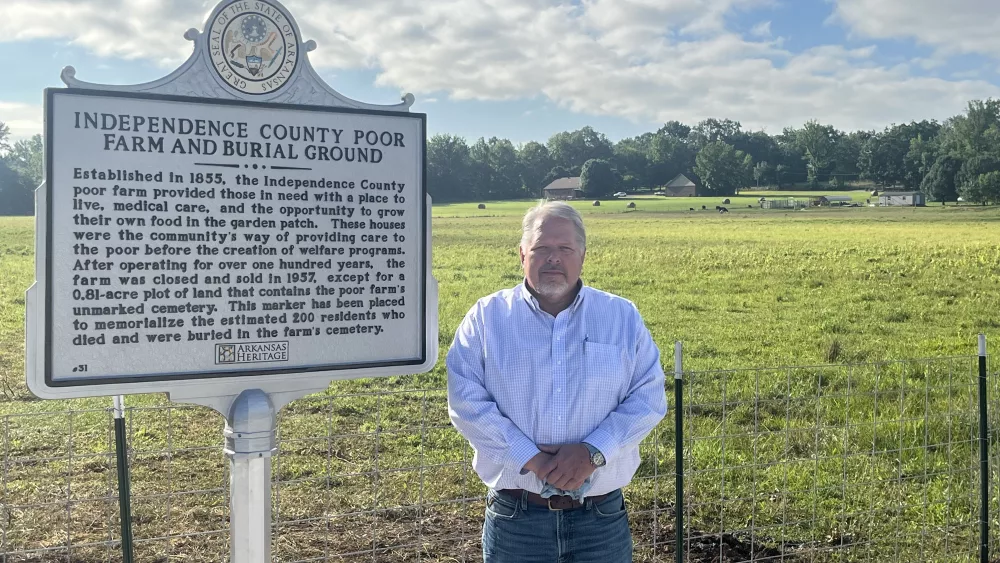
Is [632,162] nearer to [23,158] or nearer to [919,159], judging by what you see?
[919,159]

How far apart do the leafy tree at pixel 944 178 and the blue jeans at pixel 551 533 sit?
309 ft

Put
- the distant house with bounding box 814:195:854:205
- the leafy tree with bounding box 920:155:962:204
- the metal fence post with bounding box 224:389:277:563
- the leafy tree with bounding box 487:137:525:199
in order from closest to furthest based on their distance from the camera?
1. the metal fence post with bounding box 224:389:277:563
2. the leafy tree with bounding box 920:155:962:204
3. the distant house with bounding box 814:195:854:205
4. the leafy tree with bounding box 487:137:525:199

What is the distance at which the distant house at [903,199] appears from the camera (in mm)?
89125

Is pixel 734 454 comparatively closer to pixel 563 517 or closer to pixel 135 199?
pixel 563 517

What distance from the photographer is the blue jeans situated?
349 cm

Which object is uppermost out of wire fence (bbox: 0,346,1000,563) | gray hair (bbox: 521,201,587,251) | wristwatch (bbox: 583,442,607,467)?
gray hair (bbox: 521,201,587,251)

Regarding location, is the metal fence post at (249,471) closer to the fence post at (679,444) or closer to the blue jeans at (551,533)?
the blue jeans at (551,533)

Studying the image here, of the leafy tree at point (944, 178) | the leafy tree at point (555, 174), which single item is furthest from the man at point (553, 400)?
the leafy tree at point (555, 174)

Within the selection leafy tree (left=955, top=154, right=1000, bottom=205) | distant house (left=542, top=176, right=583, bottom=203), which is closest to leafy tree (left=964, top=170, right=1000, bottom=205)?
leafy tree (left=955, top=154, right=1000, bottom=205)

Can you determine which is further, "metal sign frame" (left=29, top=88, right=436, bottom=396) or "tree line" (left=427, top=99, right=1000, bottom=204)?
"tree line" (left=427, top=99, right=1000, bottom=204)

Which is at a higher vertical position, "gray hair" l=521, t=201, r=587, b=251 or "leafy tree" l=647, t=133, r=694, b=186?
"leafy tree" l=647, t=133, r=694, b=186

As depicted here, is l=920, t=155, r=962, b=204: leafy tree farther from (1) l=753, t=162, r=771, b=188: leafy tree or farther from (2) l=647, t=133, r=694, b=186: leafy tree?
(2) l=647, t=133, r=694, b=186: leafy tree

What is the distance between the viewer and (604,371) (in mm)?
3525

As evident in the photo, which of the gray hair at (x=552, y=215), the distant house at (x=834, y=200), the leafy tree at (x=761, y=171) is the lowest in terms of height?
the gray hair at (x=552, y=215)
